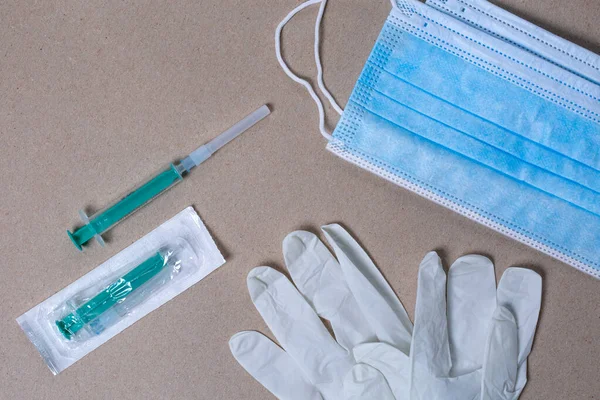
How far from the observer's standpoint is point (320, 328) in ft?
2.78

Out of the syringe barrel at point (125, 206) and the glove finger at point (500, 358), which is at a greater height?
the syringe barrel at point (125, 206)

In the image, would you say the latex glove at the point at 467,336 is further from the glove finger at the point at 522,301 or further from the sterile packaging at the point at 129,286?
the sterile packaging at the point at 129,286

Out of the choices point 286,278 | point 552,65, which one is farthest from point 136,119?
point 552,65

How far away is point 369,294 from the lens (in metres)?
0.83

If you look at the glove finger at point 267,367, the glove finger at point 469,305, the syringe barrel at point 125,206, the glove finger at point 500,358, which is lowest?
the glove finger at point 500,358

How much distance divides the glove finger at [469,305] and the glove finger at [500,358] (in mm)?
20

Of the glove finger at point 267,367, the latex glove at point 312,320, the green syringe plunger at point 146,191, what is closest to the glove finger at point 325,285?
the latex glove at point 312,320

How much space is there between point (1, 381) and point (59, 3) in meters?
0.68

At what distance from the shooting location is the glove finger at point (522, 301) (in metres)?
0.85

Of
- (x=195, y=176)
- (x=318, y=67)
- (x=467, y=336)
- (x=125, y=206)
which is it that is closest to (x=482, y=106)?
(x=318, y=67)

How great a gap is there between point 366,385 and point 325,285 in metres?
0.18

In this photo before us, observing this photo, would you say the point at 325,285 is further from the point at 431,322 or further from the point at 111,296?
the point at 111,296

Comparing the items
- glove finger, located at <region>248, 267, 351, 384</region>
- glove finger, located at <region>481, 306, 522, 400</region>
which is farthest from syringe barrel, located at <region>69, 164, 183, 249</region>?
glove finger, located at <region>481, 306, 522, 400</region>

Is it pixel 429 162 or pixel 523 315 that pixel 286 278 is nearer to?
pixel 429 162
